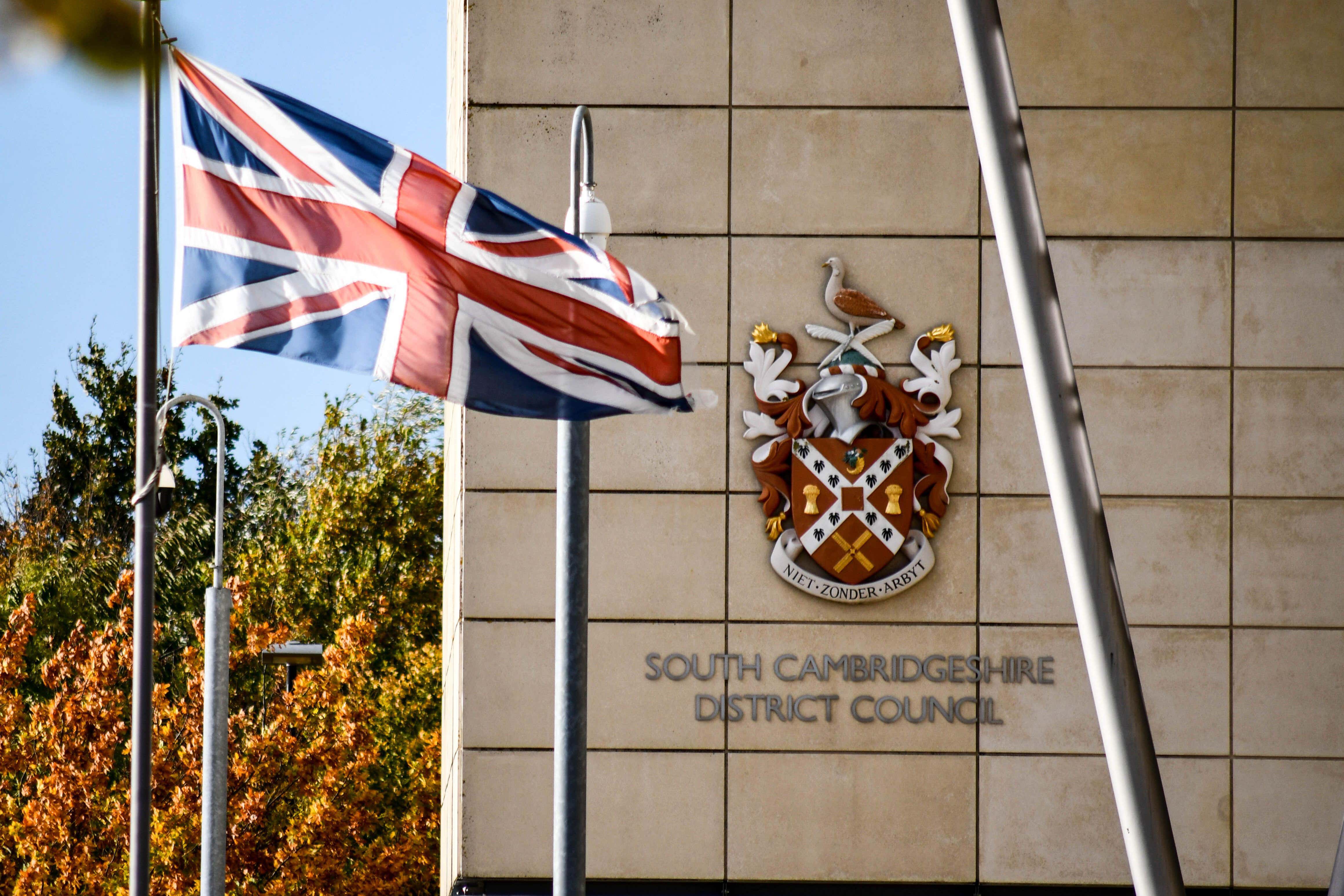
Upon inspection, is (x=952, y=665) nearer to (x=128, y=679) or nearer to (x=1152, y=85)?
(x=1152, y=85)

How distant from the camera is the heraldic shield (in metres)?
11.2

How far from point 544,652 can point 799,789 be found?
6.92ft

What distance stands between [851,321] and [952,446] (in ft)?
3.92

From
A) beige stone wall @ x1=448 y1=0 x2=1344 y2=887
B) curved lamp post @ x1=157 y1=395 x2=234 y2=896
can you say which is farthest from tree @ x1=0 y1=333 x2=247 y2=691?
beige stone wall @ x1=448 y1=0 x2=1344 y2=887

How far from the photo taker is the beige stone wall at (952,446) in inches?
444

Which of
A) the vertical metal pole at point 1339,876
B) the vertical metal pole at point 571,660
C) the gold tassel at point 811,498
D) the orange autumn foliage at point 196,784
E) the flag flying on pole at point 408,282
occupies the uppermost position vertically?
the flag flying on pole at point 408,282

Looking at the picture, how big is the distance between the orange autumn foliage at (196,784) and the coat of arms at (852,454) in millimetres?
15475

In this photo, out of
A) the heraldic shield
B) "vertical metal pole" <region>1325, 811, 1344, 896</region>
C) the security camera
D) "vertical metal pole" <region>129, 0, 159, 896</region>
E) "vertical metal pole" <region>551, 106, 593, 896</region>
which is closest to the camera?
"vertical metal pole" <region>551, 106, 593, 896</region>

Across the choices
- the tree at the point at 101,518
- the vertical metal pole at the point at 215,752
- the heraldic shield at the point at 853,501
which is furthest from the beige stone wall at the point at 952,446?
the tree at the point at 101,518

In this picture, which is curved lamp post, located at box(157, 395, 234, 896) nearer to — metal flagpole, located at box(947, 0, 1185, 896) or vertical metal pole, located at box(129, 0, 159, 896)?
vertical metal pole, located at box(129, 0, 159, 896)


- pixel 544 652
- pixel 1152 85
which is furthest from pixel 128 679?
pixel 1152 85

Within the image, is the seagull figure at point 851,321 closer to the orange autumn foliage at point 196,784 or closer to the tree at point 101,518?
the orange autumn foliage at point 196,784

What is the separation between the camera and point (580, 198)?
8062 millimetres

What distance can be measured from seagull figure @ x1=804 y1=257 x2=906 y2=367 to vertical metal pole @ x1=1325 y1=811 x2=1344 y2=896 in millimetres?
4656
